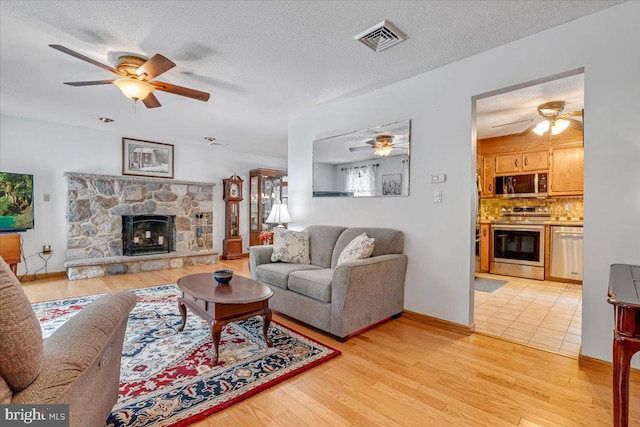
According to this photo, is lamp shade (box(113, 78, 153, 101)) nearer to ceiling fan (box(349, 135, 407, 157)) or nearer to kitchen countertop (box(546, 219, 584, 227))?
ceiling fan (box(349, 135, 407, 157))

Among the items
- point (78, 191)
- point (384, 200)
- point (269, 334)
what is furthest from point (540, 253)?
point (78, 191)

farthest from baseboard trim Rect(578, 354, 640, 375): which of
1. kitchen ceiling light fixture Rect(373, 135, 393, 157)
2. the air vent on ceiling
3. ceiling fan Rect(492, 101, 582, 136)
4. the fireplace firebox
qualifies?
the fireplace firebox

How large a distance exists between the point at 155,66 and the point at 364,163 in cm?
220

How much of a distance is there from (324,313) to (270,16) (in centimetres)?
230

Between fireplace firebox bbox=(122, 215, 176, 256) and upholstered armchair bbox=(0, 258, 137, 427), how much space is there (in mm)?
4639

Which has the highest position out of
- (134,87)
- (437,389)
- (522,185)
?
(134,87)

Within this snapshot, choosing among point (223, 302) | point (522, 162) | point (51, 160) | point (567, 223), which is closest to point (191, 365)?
point (223, 302)

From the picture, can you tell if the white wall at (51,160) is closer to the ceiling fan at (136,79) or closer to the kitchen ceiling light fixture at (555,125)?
the ceiling fan at (136,79)

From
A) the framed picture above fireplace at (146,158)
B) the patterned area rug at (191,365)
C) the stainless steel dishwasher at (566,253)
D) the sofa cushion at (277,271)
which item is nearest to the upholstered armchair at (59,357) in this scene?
the patterned area rug at (191,365)

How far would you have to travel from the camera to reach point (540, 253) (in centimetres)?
475

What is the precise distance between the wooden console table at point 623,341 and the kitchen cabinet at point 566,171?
4175 millimetres

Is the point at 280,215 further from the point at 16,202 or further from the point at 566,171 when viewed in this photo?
the point at 566,171

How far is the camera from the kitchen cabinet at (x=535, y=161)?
4.90m

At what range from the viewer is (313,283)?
2.68 meters
